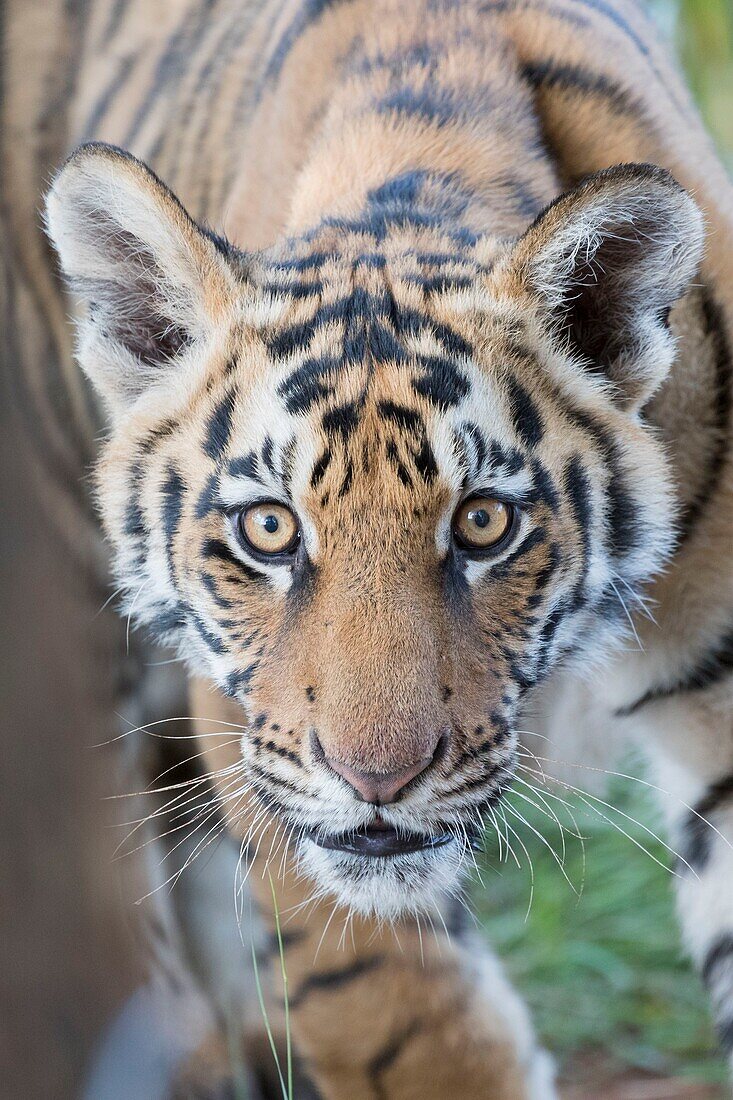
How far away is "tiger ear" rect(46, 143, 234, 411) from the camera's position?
1392mm

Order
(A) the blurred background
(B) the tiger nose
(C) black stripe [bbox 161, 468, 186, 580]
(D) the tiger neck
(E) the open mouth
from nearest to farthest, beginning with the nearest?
1. (B) the tiger nose
2. (E) the open mouth
3. (C) black stripe [bbox 161, 468, 186, 580]
4. (D) the tiger neck
5. (A) the blurred background

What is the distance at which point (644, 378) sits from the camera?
59.3 inches

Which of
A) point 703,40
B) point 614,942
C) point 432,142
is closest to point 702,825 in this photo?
point 614,942

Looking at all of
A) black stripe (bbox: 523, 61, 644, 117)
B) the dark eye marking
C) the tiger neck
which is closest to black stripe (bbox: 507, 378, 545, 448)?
the tiger neck

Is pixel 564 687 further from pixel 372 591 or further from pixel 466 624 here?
pixel 372 591

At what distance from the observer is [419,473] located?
4.27 feet

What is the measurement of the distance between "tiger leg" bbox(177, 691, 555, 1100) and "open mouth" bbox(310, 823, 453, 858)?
1.54ft

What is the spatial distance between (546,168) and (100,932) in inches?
45.1

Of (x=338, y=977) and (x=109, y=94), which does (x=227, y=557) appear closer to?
(x=338, y=977)

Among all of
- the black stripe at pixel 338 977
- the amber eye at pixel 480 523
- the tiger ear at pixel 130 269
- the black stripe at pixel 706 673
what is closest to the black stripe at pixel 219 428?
the tiger ear at pixel 130 269

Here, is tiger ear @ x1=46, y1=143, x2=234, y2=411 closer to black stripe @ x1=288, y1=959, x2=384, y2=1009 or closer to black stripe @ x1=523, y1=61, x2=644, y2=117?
black stripe @ x1=523, y1=61, x2=644, y2=117

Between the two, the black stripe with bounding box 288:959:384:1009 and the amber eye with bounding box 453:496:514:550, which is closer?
the amber eye with bounding box 453:496:514:550

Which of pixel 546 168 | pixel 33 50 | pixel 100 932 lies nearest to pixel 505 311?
pixel 546 168

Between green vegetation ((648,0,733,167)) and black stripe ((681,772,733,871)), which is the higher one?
green vegetation ((648,0,733,167))
